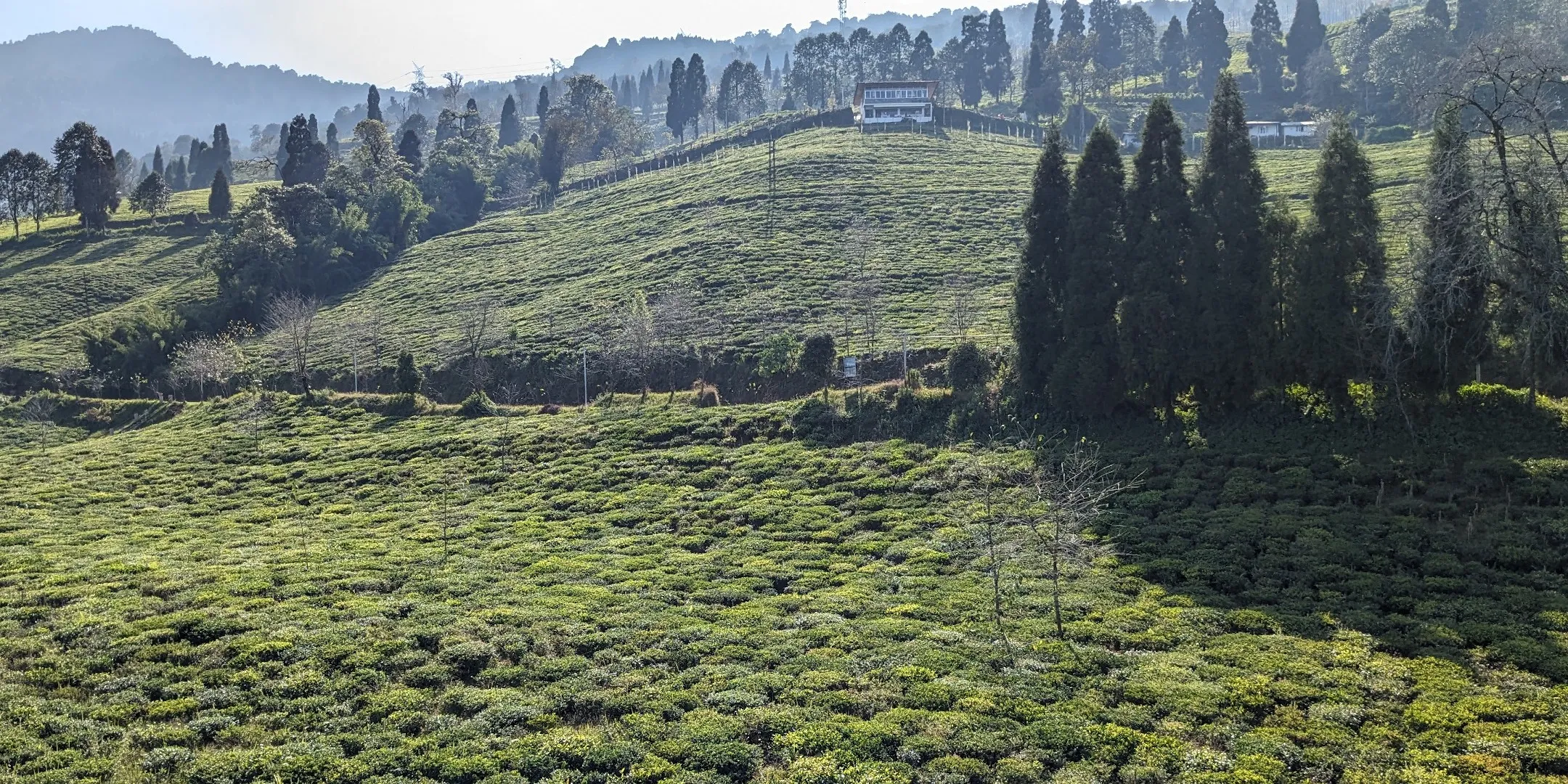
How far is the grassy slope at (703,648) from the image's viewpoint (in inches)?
702

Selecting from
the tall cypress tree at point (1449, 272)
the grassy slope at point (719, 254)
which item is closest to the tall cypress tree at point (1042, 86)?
the grassy slope at point (719, 254)

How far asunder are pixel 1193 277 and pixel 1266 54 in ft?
378

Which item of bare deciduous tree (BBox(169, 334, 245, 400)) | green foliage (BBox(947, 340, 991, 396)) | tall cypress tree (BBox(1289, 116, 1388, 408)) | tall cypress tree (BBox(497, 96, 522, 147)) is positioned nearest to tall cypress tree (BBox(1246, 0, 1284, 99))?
green foliage (BBox(947, 340, 991, 396))

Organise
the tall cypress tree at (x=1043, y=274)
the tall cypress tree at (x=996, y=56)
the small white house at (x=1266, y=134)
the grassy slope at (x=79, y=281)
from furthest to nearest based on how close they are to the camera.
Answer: the tall cypress tree at (x=996, y=56) → the small white house at (x=1266, y=134) → the grassy slope at (x=79, y=281) → the tall cypress tree at (x=1043, y=274)

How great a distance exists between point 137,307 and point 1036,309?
265 ft

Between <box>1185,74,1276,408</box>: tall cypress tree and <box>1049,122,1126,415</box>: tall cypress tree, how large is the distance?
10.5 ft

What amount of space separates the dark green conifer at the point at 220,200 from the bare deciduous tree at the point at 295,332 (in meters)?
45.1

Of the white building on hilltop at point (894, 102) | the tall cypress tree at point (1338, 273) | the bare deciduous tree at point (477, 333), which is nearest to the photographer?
the tall cypress tree at point (1338, 273)

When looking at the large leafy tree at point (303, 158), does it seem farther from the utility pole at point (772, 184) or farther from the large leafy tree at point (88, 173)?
the utility pole at point (772, 184)

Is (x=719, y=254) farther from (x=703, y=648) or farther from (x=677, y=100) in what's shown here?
(x=677, y=100)

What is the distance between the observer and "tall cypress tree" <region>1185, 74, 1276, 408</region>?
3653cm

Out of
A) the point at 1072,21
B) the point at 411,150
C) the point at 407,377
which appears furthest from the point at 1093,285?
the point at 1072,21

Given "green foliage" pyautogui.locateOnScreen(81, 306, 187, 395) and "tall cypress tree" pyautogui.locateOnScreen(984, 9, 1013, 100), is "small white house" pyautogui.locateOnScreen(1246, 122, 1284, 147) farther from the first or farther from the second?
"green foliage" pyautogui.locateOnScreen(81, 306, 187, 395)

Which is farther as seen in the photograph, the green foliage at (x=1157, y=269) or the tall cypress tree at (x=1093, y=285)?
the tall cypress tree at (x=1093, y=285)
